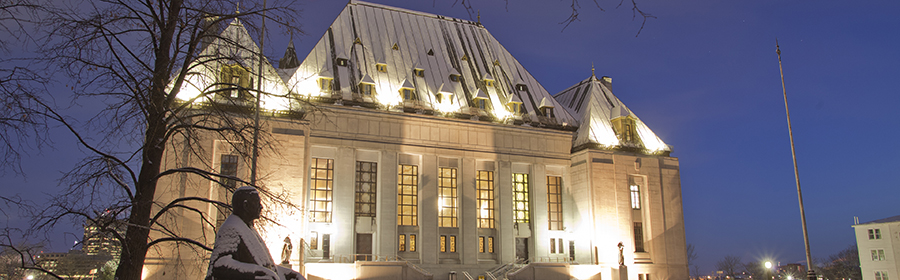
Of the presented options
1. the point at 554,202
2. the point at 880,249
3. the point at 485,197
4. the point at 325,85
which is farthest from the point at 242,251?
the point at 880,249

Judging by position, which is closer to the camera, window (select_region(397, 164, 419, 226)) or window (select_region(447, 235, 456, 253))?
window (select_region(397, 164, 419, 226))

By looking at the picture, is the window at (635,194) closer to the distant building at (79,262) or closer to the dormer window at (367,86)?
the dormer window at (367,86)

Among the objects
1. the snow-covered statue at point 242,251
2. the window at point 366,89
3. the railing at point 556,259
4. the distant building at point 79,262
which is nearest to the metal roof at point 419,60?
the window at point 366,89

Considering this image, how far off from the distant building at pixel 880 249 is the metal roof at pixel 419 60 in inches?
1325

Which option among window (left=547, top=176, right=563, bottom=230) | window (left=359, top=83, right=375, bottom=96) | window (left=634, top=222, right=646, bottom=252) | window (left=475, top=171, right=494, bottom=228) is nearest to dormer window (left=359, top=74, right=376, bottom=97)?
window (left=359, top=83, right=375, bottom=96)

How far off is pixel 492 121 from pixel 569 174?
724 cm

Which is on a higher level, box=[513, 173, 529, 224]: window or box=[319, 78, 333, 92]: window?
box=[319, 78, 333, 92]: window

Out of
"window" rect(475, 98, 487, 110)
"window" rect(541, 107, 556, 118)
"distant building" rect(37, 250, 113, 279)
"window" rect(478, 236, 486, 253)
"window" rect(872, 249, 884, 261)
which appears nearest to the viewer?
"window" rect(478, 236, 486, 253)

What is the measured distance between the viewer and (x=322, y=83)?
40.9 m

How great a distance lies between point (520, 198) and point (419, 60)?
41.4ft

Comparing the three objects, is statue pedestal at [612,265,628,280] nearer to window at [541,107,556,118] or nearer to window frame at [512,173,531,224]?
window frame at [512,173,531,224]

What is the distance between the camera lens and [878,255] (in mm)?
59625

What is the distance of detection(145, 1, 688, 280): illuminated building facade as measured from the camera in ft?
126

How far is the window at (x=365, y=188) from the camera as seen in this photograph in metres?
40.1
